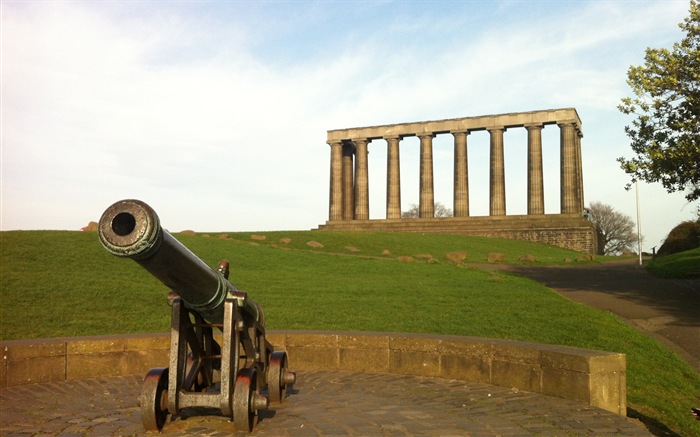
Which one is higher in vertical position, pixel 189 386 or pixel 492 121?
pixel 492 121

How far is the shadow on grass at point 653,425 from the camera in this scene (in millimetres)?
9047

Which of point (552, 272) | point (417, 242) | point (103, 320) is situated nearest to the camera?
point (103, 320)

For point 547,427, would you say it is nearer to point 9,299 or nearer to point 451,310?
point 451,310

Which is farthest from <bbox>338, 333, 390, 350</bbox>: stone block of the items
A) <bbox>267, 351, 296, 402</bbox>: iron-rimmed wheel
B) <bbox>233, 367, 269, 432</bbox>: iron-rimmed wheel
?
<bbox>233, 367, 269, 432</bbox>: iron-rimmed wheel

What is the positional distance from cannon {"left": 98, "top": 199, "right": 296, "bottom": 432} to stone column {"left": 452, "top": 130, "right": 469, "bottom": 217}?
61.5m

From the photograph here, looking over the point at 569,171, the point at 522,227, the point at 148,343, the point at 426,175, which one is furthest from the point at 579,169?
the point at 148,343

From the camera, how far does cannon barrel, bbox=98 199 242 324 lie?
4.76m

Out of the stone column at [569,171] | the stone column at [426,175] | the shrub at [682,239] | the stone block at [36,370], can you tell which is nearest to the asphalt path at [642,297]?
the shrub at [682,239]

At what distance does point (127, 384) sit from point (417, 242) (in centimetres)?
4035

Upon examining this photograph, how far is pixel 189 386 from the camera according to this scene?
6430mm

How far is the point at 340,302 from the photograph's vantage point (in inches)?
699

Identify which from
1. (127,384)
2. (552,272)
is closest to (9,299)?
(127,384)

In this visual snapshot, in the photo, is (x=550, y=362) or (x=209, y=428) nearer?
(x=209, y=428)

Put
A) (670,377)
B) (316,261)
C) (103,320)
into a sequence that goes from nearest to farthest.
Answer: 1. (670,377)
2. (103,320)
3. (316,261)
